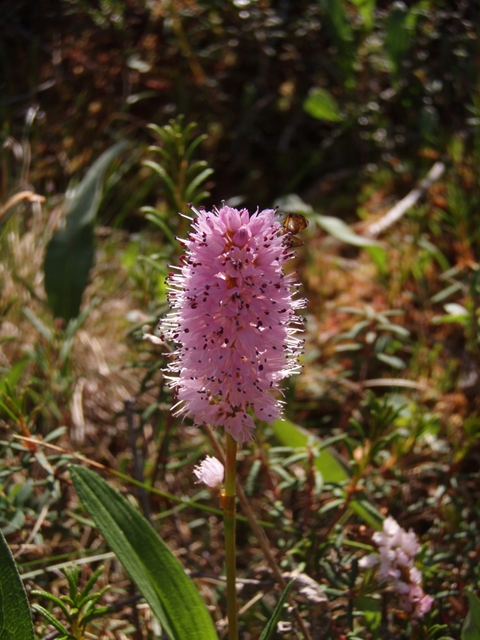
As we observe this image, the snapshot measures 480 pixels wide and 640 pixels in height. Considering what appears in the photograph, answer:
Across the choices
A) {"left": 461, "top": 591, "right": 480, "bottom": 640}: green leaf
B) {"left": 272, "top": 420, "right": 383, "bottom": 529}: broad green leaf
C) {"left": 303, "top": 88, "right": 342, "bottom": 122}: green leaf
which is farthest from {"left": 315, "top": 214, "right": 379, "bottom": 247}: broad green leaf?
{"left": 461, "top": 591, "right": 480, "bottom": 640}: green leaf

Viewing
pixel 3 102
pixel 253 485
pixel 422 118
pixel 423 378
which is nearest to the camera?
pixel 253 485

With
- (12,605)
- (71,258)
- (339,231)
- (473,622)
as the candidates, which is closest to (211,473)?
(12,605)

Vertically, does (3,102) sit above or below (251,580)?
above

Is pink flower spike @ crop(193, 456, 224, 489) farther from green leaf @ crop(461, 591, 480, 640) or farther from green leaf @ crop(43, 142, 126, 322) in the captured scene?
green leaf @ crop(43, 142, 126, 322)

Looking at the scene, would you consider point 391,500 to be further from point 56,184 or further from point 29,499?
point 56,184

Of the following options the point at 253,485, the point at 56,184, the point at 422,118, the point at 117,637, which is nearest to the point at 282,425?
the point at 253,485

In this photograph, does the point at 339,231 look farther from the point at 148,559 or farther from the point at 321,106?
the point at 148,559

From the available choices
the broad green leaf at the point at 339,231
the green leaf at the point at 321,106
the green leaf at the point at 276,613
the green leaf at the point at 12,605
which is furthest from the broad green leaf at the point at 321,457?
the green leaf at the point at 321,106
